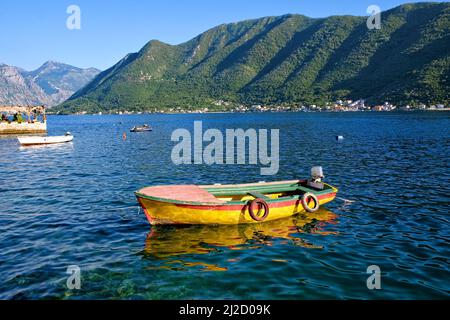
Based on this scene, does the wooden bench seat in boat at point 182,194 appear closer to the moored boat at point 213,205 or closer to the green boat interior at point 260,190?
the moored boat at point 213,205

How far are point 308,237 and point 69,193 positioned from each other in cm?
1856

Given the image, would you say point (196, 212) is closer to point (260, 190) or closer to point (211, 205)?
point (211, 205)

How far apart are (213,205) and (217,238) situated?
5.25ft

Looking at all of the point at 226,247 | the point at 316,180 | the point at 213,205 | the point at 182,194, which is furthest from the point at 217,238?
the point at 316,180

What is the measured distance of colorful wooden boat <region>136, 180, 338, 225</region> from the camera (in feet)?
55.5

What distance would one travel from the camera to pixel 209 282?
40.8 ft

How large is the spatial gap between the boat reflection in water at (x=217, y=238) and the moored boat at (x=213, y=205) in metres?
0.40

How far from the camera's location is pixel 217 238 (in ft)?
54.7

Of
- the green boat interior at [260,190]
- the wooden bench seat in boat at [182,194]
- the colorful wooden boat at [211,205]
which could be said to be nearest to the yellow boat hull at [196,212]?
the colorful wooden boat at [211,205]

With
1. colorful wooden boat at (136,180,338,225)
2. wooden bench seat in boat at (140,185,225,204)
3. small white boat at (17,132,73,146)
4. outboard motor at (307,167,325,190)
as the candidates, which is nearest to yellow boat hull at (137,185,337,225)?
colorful wooden boat at (136,180,338,225)

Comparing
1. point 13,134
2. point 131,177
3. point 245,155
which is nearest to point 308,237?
point 131,177

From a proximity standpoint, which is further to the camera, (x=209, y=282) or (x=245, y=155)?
(x=245, y=155)
